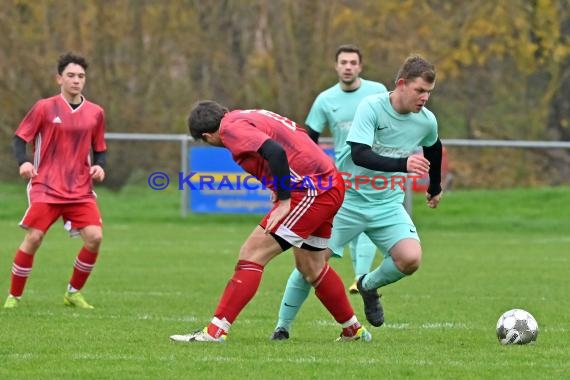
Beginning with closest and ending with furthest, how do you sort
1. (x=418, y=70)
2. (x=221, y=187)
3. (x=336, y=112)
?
(x=418, y=70) < (x=336, y=112) < (x=221, y=187)

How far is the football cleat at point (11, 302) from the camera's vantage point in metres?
9.87

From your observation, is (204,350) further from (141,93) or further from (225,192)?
(141,93)

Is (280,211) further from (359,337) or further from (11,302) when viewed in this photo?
(11,302)

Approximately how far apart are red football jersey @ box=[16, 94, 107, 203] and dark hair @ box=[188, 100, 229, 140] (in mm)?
3198

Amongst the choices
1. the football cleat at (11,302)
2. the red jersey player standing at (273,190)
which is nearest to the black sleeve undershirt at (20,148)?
the football cleat at (11,302)

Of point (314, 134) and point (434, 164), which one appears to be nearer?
point (434, 164)

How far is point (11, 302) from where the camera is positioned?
9953 millimetres

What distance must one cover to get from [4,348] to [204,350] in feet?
3.92

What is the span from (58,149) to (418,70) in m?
3.73

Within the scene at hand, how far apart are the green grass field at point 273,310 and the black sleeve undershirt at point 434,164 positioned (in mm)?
967

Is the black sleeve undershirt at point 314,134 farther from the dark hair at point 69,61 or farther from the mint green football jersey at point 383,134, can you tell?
the mint green football jersey at point 383,134

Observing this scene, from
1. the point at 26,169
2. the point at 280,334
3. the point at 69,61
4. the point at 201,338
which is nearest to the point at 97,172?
the point at 26,169

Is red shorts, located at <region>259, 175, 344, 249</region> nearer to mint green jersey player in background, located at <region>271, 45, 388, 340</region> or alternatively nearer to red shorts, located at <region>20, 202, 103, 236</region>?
red shorts, located at <region>20, 202, 103, 236</region>

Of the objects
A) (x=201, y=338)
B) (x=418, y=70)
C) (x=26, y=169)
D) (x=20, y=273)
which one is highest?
(x=418, y=70)
